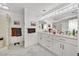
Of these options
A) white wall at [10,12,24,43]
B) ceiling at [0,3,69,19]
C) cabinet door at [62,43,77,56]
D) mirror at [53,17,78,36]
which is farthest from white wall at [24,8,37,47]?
cabinet door at [62,43,77,56]

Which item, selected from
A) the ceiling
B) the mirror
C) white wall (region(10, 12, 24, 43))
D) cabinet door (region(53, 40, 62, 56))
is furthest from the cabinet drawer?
white wall (region(10, 12, 24, 43))

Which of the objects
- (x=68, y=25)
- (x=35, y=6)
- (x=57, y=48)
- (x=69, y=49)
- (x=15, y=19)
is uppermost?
(x=35, y=6)

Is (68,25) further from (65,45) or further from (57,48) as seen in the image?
(65,45)

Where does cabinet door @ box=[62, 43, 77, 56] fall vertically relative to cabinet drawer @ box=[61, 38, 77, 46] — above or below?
below

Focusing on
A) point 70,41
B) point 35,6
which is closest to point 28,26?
point 35,6

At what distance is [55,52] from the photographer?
3.22 metres

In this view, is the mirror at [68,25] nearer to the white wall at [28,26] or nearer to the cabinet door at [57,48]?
the cabinet door at [57,48]

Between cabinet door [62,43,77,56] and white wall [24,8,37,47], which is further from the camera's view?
white wall [24,8,37,47]

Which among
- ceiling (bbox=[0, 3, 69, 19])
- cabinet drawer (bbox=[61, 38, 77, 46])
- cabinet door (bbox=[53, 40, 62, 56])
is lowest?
cabinet door (bbox=[53, 40, 62, 56])

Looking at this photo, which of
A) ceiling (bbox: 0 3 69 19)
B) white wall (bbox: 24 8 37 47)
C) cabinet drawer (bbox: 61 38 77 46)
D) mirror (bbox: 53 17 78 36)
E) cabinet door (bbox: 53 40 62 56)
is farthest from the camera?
white wall (bbox: 24 8 37 47)

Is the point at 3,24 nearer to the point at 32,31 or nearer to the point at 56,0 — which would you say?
the point at 32,31

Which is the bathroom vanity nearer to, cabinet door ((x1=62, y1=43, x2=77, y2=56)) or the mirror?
cabinet door ((x1=62, y1=43, x2=77, y2=56))

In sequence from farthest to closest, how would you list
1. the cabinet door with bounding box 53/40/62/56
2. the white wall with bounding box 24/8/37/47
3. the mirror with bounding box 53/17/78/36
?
the white wall with bounding box 24/8/37/47, the mirror with bounding box 53/17/78/36, the cabinet door with bounding box 53/40/62/56

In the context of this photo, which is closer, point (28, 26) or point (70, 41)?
point (70, 41)
